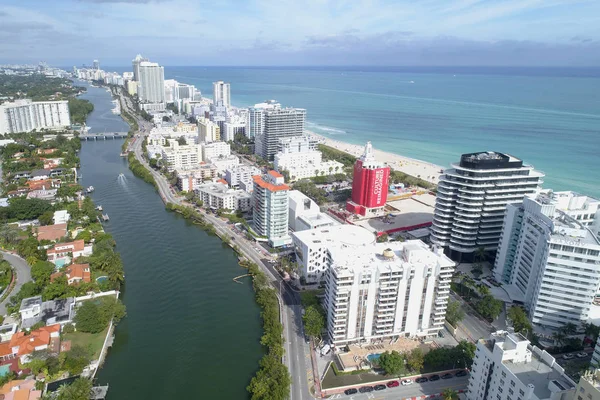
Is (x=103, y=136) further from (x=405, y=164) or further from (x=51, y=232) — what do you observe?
(x=405, y=164)

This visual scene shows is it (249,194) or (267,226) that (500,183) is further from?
(249,194)

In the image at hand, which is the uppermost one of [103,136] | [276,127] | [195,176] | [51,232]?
[276,127]

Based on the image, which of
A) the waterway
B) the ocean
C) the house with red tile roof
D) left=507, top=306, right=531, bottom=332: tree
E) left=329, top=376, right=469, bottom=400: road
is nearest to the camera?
left=329, top=376, right=469, bottom=400: road

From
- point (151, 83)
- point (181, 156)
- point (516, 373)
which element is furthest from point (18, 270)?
point (151, 83)

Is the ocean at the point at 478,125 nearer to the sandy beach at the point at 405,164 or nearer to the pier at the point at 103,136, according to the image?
the sandy beach at the point at 405,164

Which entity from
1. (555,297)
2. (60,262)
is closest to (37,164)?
(60,262)

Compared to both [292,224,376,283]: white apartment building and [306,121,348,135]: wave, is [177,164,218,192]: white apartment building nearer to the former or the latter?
[292,224,376,283]: white apartment building

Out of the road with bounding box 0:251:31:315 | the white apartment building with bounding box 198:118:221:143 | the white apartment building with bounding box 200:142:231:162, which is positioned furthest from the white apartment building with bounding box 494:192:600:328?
the white apartment building with bounding box 198:118:221:143
